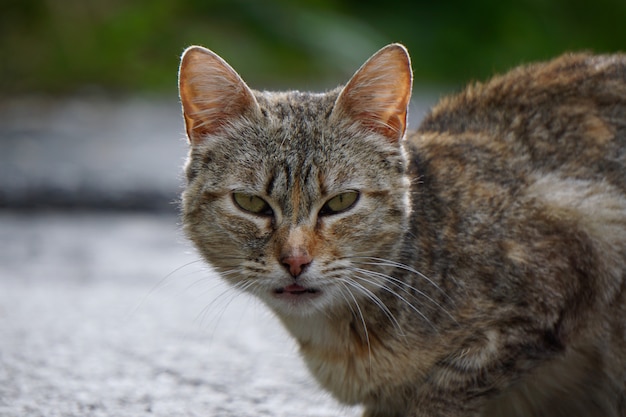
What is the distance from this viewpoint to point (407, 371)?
3529 millimetres

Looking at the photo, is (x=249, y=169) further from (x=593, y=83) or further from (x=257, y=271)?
(x=593, y=83)

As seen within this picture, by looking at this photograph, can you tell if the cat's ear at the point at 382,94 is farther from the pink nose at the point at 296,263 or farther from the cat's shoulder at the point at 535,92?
the pink nose at the point at 296,263

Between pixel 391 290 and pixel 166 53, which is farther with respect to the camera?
pixel 166 53

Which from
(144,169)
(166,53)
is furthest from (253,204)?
(166,53)

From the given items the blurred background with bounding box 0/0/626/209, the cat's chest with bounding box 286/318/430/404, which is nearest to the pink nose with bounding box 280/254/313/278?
Result: the cat's chest with bounding box 286/318/430/404

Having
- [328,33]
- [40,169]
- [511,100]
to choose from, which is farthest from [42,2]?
[511,100]

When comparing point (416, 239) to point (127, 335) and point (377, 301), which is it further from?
point (127, 335)

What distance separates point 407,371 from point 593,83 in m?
1.39

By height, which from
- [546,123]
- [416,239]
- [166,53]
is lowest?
[416,239]

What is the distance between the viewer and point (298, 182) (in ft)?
11.7

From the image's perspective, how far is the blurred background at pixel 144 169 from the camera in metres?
4.27

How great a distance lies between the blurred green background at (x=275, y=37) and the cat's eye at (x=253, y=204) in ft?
29.4

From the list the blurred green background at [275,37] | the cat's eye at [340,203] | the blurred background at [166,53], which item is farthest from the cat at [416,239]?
the blurred green background at [275,37]

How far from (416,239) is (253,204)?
0.60 metres
